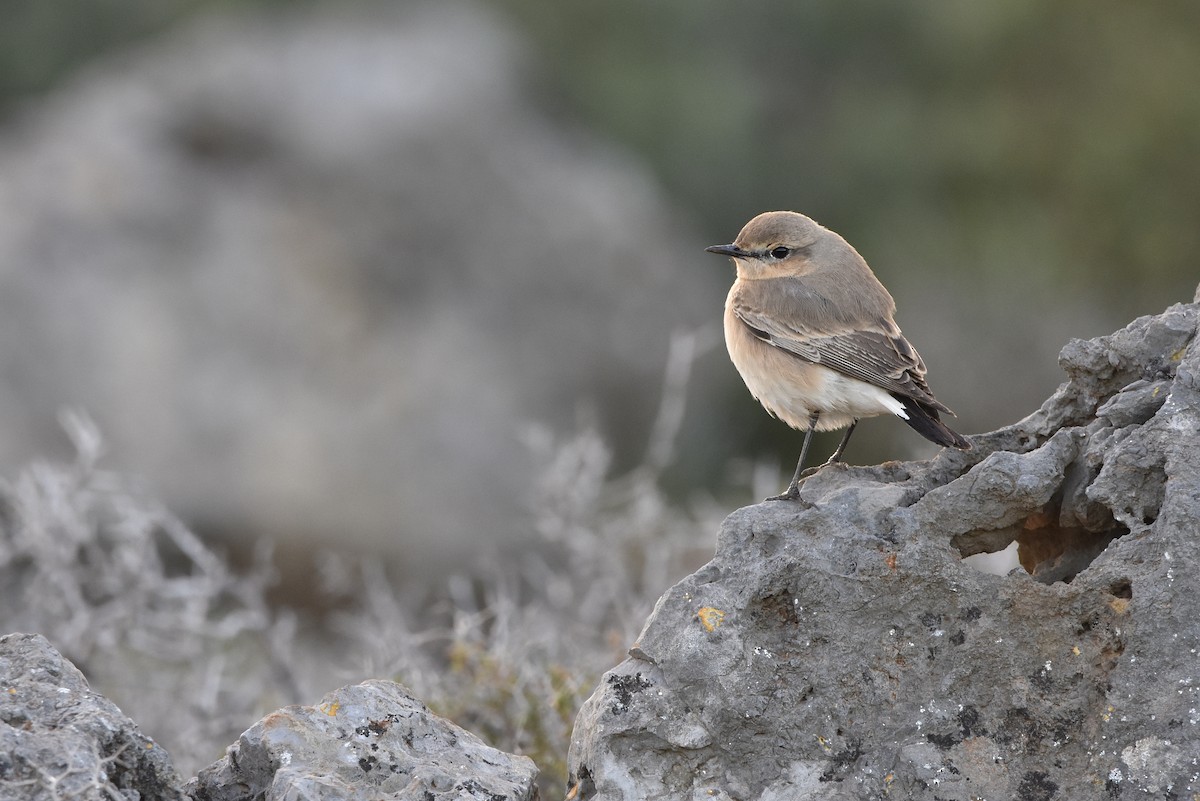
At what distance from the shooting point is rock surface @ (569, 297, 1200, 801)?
399 centimetres

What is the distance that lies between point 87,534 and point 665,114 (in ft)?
48.2

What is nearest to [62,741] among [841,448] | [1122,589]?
[1122,589]

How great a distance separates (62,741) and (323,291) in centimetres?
1126

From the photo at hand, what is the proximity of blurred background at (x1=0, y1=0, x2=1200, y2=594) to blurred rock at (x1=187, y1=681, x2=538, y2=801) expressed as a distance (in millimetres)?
4439

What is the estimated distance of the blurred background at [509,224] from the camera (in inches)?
542

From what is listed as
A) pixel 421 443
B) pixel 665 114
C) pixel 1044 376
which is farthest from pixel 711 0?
pixel 421 443

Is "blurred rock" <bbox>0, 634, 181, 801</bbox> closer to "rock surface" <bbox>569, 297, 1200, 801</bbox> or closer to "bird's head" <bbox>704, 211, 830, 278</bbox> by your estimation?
"rock surface" <bbox>569, 297, 1200, 801</bbox>

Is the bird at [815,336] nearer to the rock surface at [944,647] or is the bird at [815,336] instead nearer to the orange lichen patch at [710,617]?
the rock surface at [944,647]

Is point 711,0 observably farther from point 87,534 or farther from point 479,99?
point 87,534

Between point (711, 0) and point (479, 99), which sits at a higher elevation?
point (711, 0)

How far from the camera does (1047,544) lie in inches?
189

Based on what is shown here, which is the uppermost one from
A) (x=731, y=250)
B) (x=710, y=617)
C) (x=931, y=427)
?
(x=731, y=250)

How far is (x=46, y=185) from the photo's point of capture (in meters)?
14.5

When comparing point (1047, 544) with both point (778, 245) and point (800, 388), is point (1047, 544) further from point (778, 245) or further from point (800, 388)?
point (778, 245)
